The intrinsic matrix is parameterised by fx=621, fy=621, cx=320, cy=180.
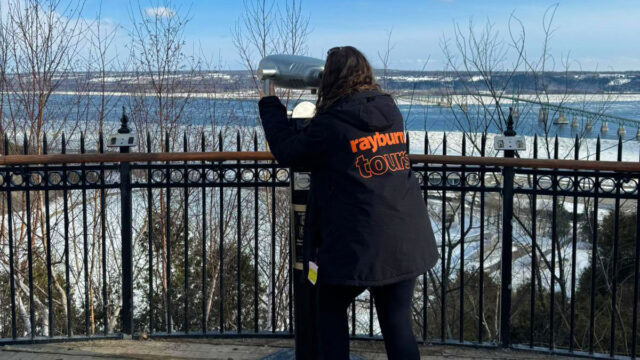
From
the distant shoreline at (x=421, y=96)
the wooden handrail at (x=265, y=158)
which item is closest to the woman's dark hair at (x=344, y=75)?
the wooden handrail at (x=265, y=158)

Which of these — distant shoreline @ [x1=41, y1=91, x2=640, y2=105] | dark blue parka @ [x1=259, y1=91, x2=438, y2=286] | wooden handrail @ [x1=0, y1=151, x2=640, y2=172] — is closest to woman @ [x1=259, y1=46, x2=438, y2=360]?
dark blue parka @ [x1=259, y1=91, x2=438, y2=286]

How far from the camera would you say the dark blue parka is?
2.67 metres

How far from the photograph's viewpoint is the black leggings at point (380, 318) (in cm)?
284

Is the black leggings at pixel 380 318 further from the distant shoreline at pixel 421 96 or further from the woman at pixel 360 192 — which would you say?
the distant shoreline at pixel 421 96

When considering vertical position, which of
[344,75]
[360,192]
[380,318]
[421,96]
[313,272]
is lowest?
[380,318]

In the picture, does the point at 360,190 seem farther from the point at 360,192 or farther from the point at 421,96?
the point at 421,96

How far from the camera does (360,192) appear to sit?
8.84ft

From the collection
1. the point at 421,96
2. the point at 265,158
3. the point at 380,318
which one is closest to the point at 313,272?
the point at 380,318

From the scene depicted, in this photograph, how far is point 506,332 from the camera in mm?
4305

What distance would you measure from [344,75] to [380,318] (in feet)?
3.72

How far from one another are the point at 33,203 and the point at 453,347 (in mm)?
9708

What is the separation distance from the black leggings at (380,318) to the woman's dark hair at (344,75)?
0.86 m

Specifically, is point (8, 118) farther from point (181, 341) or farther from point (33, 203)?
point (181, 341)

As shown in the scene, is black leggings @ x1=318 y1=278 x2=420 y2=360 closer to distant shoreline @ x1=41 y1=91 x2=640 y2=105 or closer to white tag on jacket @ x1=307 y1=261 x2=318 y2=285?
white tag on jacket @ x1=307 y1=261 x2=318 y2=285
